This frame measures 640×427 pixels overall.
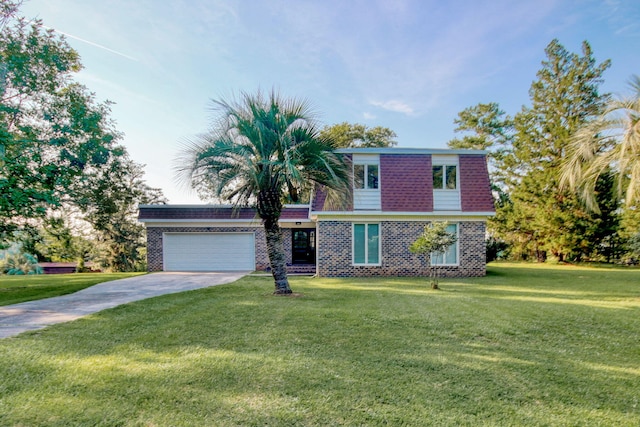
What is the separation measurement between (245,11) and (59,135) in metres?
7.17

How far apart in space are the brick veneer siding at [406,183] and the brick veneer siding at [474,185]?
137 centimetres

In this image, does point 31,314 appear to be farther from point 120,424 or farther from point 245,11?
point 245,11

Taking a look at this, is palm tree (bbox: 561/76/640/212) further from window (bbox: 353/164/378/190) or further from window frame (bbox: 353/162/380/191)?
window (bbox: 353/164/378/190)

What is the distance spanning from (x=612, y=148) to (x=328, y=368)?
9.58 meters

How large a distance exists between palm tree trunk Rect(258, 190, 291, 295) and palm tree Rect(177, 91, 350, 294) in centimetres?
3

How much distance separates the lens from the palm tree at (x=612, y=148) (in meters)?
7.39

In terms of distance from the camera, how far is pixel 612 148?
326 inches

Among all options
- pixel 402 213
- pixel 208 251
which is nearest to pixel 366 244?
pixel 402 213

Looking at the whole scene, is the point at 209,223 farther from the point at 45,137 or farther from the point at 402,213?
the point at 402,213

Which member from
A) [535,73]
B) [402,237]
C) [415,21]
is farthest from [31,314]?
[535,73]

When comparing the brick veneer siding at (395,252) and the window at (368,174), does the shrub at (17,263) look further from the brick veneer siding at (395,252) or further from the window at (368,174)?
the window at (368,174)

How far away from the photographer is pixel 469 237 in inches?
507

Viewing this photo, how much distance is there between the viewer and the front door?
17.1m

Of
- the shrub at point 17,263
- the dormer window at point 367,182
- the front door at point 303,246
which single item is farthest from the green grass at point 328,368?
the shrub at point 17,263
